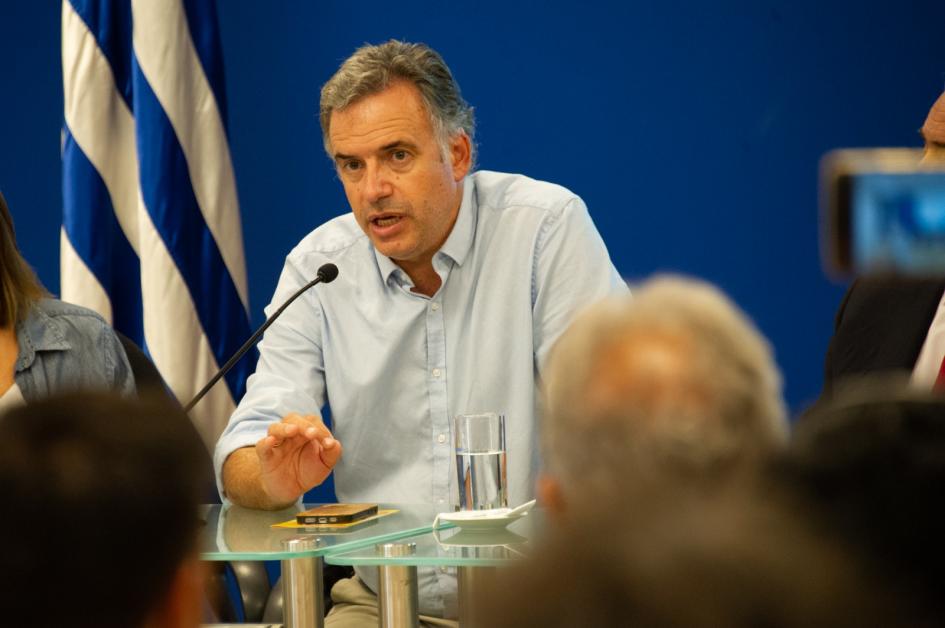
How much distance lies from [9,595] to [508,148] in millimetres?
3106

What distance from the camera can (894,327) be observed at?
237cm

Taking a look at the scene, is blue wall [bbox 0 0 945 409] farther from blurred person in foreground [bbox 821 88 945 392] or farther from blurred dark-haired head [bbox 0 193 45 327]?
blurred dark-haired head [bbox 0 193 45 327]

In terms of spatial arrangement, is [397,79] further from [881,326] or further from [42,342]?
[881,326]

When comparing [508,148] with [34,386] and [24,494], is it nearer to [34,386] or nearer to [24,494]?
[34,386]

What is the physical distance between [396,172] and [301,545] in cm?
104

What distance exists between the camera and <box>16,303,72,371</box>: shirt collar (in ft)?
7.87

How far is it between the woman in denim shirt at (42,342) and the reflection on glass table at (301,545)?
0.53 metres

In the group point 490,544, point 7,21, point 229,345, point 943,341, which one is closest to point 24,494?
point 490,544

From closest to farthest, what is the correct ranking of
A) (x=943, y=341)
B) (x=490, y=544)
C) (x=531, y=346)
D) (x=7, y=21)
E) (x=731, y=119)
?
(x=490, y=544)
(x=943, y=341)
(x=531, y=346)
(x=731, y=119)
(x=7, y=21)

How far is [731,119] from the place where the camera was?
138 inches

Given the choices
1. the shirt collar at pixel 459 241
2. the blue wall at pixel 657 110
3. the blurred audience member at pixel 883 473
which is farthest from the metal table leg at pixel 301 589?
the blue wall at pixel 657 110

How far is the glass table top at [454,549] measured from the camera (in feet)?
5.49

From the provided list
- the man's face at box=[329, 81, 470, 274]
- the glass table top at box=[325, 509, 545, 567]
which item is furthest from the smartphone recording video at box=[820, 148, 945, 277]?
the man's face at box=[329, 81, 470, 274]

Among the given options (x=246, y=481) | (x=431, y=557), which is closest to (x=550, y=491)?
(x=431, y=557)
